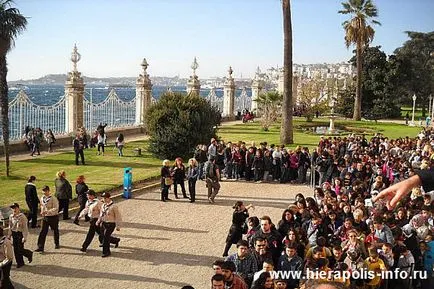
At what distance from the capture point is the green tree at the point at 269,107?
33469 millimetres

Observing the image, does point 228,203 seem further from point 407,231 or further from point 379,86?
point 379,86

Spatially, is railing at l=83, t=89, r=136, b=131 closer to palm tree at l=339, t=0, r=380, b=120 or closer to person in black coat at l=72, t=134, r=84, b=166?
person in black coat at l=72, t=134, r=84, b=166

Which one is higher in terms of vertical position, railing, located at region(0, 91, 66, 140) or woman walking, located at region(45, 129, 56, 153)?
railing, located at region(0, 91, 66, 140)

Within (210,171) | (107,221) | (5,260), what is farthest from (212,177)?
(5,260)

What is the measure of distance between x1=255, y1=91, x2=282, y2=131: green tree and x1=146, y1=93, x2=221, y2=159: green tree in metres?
12.2

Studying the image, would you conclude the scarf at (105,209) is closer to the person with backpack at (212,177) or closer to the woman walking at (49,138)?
the person with backpack at (212,177)

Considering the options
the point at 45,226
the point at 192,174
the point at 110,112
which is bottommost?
the point at 45,226

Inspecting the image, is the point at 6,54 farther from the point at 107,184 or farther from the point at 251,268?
the point at 251,268

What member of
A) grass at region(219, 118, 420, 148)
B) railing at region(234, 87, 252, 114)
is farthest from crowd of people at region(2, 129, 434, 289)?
railing at region(234, 87, 252, 114)

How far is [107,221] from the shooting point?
9.64m

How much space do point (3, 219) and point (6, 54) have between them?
7.22 meters

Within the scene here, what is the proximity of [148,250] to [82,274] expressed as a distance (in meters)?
1.75

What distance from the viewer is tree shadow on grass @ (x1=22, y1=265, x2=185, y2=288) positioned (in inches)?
340

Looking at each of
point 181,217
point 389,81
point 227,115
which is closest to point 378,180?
point 181,217
